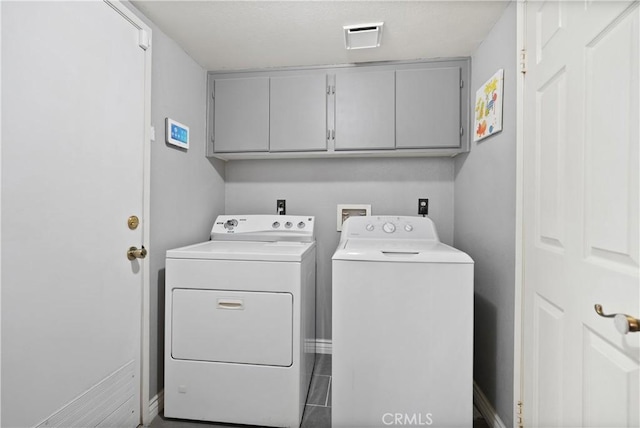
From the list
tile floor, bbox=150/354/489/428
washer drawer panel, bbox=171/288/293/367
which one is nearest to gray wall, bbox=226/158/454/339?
tile floor, bbox=150/354/489/428

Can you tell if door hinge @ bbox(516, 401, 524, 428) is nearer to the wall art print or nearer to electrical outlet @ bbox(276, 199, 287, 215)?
the wall art print

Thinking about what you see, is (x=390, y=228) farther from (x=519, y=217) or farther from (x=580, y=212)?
(x=580, y=212)

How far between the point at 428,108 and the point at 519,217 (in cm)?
102

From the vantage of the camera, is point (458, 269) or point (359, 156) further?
point (359, 156)

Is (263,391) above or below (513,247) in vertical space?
below

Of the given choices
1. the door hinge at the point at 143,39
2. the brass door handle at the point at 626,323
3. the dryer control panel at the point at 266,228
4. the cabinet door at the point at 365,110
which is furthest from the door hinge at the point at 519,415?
the door hinge at the point at 143,39

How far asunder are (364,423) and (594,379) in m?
0.93

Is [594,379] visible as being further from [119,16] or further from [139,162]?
[119,16]

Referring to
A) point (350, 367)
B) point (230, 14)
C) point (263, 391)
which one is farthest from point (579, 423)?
point (230, 14)

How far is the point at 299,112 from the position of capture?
6.90ft

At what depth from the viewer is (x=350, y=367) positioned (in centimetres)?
139

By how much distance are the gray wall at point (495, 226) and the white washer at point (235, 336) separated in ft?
3.28

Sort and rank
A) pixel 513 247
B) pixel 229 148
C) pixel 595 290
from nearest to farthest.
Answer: pixel 595 290, pixel 513 247, pixel 229 148

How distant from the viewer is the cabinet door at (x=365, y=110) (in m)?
2.03
